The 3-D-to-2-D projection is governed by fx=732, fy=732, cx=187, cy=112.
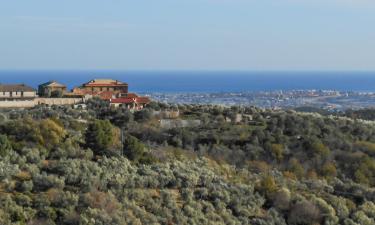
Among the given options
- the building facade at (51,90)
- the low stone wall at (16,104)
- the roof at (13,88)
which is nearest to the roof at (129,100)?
the building facade at (51,90)

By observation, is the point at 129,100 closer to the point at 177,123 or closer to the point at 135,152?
the point at 177,123

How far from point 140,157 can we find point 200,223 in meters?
6.68

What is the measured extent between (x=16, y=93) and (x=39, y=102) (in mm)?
1491

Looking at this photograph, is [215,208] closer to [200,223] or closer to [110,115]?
[200,223]

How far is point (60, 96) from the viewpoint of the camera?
44469 mm

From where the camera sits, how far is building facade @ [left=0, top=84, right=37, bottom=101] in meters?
42.4

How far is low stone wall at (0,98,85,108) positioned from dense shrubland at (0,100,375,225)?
187 centimetres

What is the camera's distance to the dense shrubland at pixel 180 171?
20.4 m

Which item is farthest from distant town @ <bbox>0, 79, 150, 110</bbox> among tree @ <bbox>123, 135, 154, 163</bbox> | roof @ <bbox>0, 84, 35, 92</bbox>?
tree @ <bbox>123, 135, 154, 163</bbox>

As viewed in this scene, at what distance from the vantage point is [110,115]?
128 feet

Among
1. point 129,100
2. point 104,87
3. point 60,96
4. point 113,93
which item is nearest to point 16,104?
point 60,96

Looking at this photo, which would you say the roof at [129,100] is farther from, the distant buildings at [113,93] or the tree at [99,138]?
the tree at [99,138]

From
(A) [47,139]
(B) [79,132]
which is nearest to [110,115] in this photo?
(B) [79,132]

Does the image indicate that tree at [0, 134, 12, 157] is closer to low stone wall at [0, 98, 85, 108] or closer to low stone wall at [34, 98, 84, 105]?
low stone wall at [0, 98, 85, 108]
